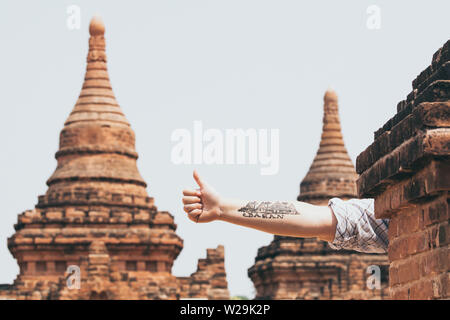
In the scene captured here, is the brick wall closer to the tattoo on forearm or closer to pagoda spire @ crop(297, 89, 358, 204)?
the tattoo on forearm

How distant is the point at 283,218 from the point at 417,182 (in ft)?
3.25

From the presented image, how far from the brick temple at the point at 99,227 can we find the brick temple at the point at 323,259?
6.24 meters

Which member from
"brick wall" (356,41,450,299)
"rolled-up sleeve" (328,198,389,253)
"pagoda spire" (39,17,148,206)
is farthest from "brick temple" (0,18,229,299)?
"brick wall" (356,41,450,299)

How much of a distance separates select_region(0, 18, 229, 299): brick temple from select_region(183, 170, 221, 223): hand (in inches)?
1257

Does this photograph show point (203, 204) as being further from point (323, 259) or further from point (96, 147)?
point (323, 259)

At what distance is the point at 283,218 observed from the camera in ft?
24.1

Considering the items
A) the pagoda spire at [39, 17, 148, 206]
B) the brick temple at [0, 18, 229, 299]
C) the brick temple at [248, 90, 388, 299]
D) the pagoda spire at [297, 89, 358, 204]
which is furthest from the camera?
the pagoda spire at [297, 89, 358, 204]

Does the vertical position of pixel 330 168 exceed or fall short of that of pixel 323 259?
it exceeds it

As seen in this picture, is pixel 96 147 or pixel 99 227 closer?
pixel 99 227

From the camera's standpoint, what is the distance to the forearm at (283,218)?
729cm

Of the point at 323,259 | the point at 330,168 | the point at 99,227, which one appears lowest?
the point at 323,259

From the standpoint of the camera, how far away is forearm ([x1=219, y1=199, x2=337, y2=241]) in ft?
23.9

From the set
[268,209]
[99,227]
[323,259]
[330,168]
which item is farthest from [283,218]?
[330,168]
